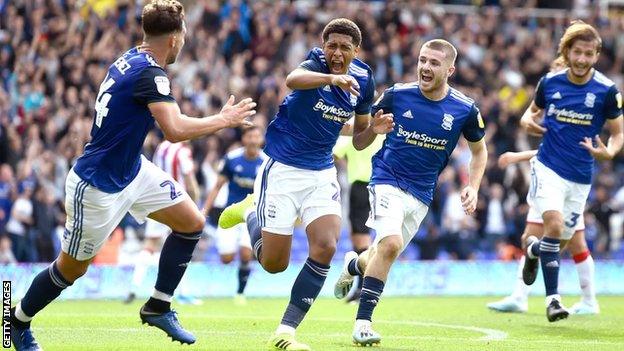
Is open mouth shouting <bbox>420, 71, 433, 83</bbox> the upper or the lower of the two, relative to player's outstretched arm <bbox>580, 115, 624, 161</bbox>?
upper

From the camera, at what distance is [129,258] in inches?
850

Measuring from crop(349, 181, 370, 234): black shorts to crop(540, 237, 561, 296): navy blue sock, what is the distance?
4.39m

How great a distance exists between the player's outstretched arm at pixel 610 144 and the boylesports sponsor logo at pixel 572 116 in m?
0.23

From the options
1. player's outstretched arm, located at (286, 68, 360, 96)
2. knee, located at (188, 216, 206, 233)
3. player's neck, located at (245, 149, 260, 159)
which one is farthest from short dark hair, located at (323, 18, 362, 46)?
player's neck, located at (245, 149, 260, 159)

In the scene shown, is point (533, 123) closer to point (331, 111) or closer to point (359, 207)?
point (331, 111)

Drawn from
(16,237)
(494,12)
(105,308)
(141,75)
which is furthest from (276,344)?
(494,12)

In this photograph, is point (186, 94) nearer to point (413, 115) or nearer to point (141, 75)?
point (413, 115)

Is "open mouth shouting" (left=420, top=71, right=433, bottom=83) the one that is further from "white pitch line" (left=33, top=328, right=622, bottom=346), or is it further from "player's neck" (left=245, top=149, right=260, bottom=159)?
"player's neck" (left=245, top=149, right=260, bottom=159)

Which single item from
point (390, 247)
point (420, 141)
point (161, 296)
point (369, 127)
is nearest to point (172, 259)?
point (161, 296)

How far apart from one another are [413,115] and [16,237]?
1167 cm

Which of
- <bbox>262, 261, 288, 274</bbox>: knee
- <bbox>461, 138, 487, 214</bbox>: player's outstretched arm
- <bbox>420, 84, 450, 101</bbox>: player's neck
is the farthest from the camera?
<bbox>420, 84, 450, 101</bbox>: player's neck

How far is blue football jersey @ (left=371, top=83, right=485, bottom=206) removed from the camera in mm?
11164

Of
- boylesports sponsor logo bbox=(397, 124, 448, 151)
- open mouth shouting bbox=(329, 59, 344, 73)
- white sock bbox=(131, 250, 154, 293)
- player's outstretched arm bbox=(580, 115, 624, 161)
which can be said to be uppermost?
open mouth shouting bbox=(329, 59, 344, 73)

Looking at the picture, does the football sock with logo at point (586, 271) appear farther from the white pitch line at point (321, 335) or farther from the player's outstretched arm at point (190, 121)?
the player's outstretched arm at point (190, 121)
